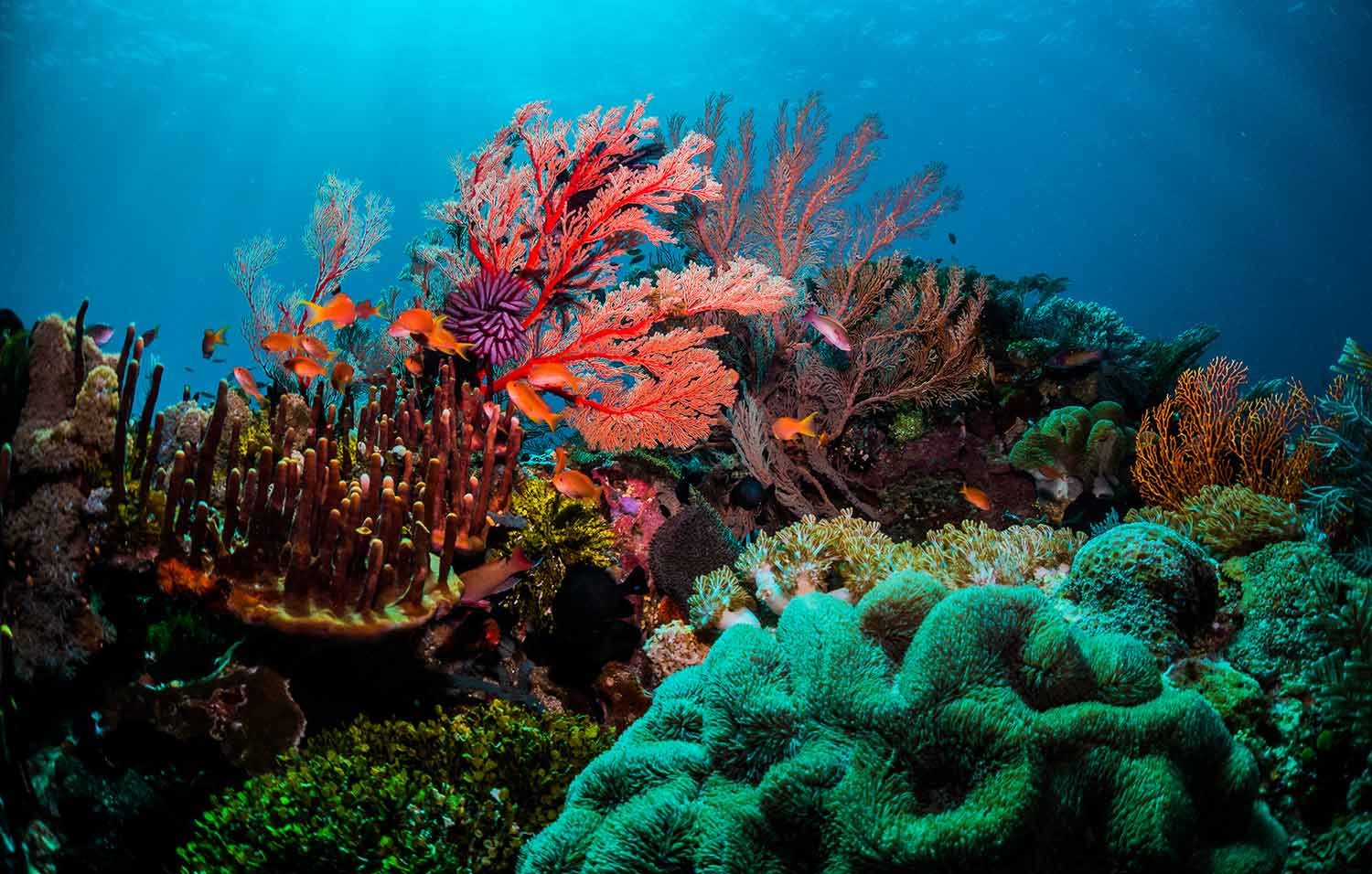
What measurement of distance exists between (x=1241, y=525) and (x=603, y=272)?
15.6 ft

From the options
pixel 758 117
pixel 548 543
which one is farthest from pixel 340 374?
pixel 758 117

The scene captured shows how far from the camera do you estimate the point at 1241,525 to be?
11.0ft

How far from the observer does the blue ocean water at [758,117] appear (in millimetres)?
53969

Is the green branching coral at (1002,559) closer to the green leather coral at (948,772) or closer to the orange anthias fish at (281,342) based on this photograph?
the green leather coral at (948,772)

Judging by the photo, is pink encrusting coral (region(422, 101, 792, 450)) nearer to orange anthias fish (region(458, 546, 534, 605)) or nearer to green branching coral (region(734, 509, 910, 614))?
green branching coral (region(734, 509, 910, 614))

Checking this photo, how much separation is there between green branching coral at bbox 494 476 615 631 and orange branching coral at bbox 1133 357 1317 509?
4.15 m

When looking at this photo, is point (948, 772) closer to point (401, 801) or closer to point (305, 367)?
point (401, 801)

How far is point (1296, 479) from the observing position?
14.3 ft

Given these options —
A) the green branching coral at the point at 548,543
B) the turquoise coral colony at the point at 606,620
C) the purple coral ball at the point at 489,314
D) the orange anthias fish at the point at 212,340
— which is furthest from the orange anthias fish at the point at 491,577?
the orange anthias fish at the point at 212,340

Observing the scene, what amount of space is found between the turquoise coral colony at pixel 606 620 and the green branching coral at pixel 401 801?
0.02 metres

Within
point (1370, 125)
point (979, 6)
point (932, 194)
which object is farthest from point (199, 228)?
point (1370, 125)

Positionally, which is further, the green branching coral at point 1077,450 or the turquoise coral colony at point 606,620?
the green branching coral at point 1077,450

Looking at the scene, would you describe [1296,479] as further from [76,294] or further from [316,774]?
[76,294]

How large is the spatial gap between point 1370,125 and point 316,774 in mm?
89096
